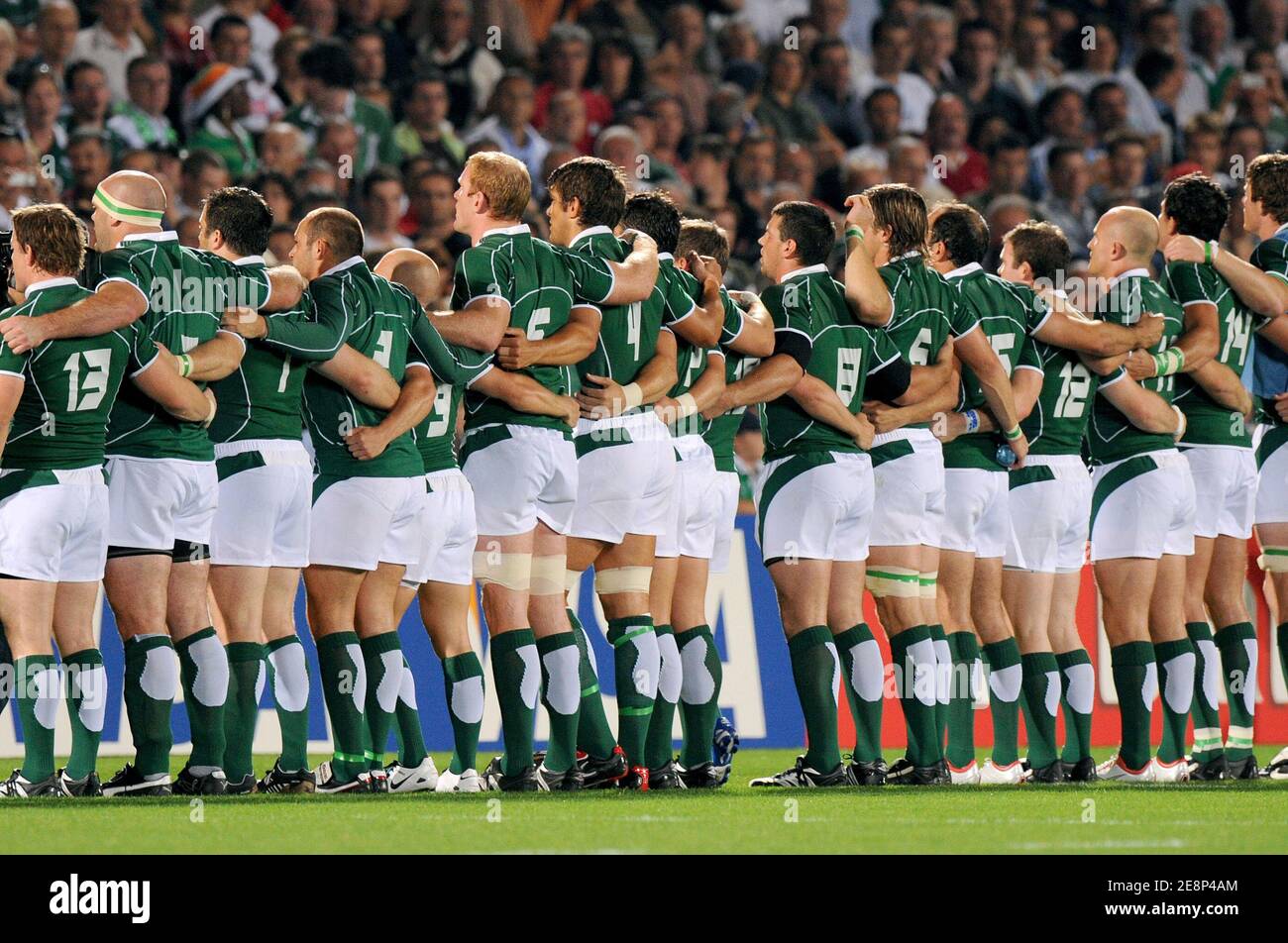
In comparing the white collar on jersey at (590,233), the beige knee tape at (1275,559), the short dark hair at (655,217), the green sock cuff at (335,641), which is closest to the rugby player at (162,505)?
the green sock cuff at (335,641)

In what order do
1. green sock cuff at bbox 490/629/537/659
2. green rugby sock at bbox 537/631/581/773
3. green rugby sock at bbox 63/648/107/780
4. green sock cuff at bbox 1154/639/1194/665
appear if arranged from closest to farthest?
1. green rugby sock at bbox 63/648/107/780
2. green sock cuff at bbox 490/629/537/659
3. green rugby sock at bbox 537/631/581/773
4. green sock cuff at bbox 1154/639/1194/665

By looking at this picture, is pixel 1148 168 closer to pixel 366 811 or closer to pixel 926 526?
pixel 926 526

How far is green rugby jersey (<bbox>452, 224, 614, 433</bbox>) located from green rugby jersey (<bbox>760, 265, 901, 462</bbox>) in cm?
105

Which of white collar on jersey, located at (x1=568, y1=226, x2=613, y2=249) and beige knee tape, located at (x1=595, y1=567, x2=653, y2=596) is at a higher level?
white collar on jersey, located at (x1=568, y1=226, x2=613, y2=249)

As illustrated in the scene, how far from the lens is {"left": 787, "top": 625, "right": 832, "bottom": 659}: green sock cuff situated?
356 inches

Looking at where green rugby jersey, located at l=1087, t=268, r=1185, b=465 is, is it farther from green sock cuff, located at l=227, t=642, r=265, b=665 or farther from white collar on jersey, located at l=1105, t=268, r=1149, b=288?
green sock cuff, located at l=227, t=642, r=265, b=665

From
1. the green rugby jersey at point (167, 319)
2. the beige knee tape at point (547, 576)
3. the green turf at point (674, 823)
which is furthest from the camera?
the beige knee tape at point (547, 576)

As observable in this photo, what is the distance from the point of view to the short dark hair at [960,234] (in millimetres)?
9906

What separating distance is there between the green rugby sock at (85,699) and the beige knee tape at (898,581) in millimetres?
3640

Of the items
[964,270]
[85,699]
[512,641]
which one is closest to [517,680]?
[512,641]

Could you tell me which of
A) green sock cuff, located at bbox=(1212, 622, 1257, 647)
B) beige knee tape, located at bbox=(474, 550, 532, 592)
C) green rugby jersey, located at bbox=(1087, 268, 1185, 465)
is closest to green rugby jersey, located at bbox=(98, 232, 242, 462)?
beige knee tape, located at bbox=(474, 550, 532, 592)

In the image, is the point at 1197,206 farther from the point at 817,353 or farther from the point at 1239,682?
the point at 1239,682

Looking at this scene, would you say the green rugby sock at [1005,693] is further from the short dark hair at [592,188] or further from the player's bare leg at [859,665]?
the short dark hair at [592,188]

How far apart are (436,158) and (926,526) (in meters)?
7.80
